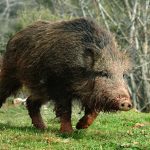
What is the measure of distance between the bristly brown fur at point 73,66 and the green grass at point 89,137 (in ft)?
1.61

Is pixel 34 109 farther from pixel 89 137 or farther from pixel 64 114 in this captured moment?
pixel 89 137

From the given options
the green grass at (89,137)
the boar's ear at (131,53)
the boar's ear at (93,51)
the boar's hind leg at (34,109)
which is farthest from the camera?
the boar's hind leg at (34,109)

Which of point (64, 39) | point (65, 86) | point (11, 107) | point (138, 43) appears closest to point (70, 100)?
point (65, 86)

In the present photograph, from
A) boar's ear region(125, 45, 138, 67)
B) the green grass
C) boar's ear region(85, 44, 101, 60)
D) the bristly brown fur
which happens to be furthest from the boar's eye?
the green grass

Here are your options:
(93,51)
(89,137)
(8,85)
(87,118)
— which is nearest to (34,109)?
(8,85)

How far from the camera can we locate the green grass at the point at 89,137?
9320 mm

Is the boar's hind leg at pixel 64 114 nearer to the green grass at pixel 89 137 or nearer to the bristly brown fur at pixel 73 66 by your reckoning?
the bristly brown fur at pixel 73 66

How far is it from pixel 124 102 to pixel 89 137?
1.16m

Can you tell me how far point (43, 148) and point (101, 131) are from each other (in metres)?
2.52

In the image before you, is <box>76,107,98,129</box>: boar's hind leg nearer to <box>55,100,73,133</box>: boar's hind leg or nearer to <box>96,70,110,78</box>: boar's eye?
<box>55,100,73,133</box>: boar's hind leg

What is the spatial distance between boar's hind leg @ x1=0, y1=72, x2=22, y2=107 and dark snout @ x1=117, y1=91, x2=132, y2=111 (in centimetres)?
276

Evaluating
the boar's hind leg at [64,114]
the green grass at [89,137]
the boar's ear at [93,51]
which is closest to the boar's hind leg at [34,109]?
the green grass at [89,137]

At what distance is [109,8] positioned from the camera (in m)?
33.1

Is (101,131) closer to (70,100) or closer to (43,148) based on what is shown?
(70,100)
